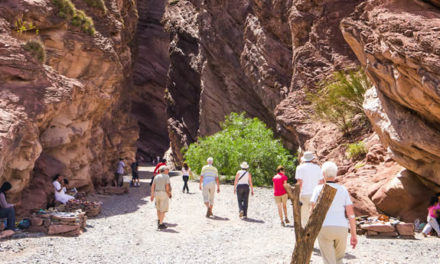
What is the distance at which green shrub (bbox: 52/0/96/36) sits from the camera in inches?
685

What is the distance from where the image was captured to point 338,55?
68.8ft

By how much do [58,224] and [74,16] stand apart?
1104 centimetres

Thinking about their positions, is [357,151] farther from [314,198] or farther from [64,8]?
Result: [64,8]

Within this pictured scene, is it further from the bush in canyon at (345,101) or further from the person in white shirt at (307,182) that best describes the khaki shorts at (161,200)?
the bush in canyon at (345,101)

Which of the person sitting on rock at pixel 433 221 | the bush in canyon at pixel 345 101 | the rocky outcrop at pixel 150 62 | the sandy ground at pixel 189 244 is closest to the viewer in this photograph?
the sandy ground at pixel 189 244

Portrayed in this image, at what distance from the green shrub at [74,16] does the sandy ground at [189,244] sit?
29.6ft

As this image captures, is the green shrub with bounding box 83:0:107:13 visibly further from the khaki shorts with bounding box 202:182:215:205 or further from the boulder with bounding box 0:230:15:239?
the boulder with bounding box 0:230:15:239

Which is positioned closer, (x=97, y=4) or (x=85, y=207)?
(x=85, y=207)

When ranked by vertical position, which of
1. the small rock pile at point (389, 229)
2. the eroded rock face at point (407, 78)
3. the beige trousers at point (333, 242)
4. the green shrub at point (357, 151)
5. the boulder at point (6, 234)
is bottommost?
the boulder at point (6, 234)

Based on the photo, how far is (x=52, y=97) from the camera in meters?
13.5

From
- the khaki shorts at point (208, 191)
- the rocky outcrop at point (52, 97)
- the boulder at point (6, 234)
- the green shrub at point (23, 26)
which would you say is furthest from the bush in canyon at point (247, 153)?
the boulder at point (6, 234)

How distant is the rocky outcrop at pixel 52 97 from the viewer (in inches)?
469

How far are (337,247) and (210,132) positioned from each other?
30505 millimetres

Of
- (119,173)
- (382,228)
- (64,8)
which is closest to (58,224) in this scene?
(382,228)
